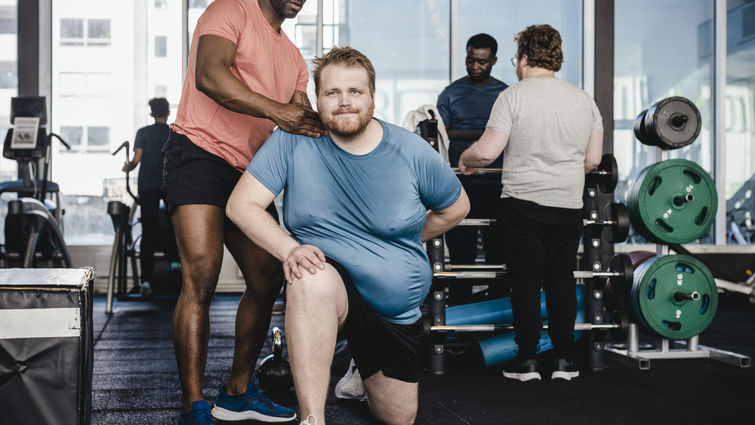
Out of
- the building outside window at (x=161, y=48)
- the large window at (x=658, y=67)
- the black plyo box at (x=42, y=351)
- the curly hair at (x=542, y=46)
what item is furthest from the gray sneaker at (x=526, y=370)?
the building outside window at (x=161, y=48)

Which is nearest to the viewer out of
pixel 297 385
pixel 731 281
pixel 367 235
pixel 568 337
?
pixel 297 385

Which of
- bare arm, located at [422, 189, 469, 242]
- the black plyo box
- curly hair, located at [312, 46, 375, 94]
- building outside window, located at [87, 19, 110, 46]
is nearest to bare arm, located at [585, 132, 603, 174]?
bare arm, located at [422, 189, 469, 242]

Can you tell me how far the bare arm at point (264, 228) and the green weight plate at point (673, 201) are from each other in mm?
2084

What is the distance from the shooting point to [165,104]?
5043 mm

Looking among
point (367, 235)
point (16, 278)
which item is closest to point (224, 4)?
point (367, 235)

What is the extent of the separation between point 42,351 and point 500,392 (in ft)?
5.71

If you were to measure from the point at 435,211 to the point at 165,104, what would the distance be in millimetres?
3690

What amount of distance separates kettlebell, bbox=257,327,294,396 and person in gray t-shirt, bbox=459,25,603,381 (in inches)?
38.6

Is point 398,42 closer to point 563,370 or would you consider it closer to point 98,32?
point 98,32

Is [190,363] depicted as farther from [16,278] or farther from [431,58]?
[431,58]

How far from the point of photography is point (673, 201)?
315 cm

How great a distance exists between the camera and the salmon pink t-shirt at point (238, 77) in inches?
74.3

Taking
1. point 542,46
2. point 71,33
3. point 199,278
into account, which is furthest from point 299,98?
point 71,33

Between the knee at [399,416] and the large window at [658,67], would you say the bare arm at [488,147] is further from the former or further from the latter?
the large window at [658,67]
